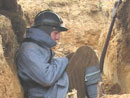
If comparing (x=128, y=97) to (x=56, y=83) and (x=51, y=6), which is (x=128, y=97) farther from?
(x=51, y=6)

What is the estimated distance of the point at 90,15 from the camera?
8430mm

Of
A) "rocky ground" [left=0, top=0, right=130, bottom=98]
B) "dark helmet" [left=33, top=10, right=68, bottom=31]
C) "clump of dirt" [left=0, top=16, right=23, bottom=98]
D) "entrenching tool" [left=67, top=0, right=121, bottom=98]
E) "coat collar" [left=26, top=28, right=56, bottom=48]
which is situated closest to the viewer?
"clump of dirt" [left=0, top=16, right=23, bottom=98]

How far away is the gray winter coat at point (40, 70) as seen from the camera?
9.11 ft

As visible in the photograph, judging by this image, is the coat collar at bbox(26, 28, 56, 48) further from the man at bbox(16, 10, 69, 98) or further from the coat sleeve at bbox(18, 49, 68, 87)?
the coat sleeve at bbox(18, 49, 68, 87)

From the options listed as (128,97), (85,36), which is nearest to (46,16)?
(128,97)

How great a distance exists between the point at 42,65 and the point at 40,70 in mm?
51

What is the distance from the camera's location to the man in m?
2.78

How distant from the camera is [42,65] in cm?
278

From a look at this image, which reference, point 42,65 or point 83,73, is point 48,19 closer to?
point 42,65

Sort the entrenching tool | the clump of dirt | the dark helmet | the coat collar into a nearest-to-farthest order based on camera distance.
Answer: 1. the clump of dirt
2. the coat collar
3. the dark helmet
4. the entrenching tool

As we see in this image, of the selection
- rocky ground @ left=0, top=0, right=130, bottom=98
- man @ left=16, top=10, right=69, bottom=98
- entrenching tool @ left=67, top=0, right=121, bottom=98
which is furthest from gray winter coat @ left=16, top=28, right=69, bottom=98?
entrenching tool @ left=67, top=0, right=121, bottom=98

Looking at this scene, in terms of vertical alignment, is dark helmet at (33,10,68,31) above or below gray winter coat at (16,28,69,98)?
above

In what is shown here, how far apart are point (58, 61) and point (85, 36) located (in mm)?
5093

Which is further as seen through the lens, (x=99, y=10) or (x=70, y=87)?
(x=99, y=10)
